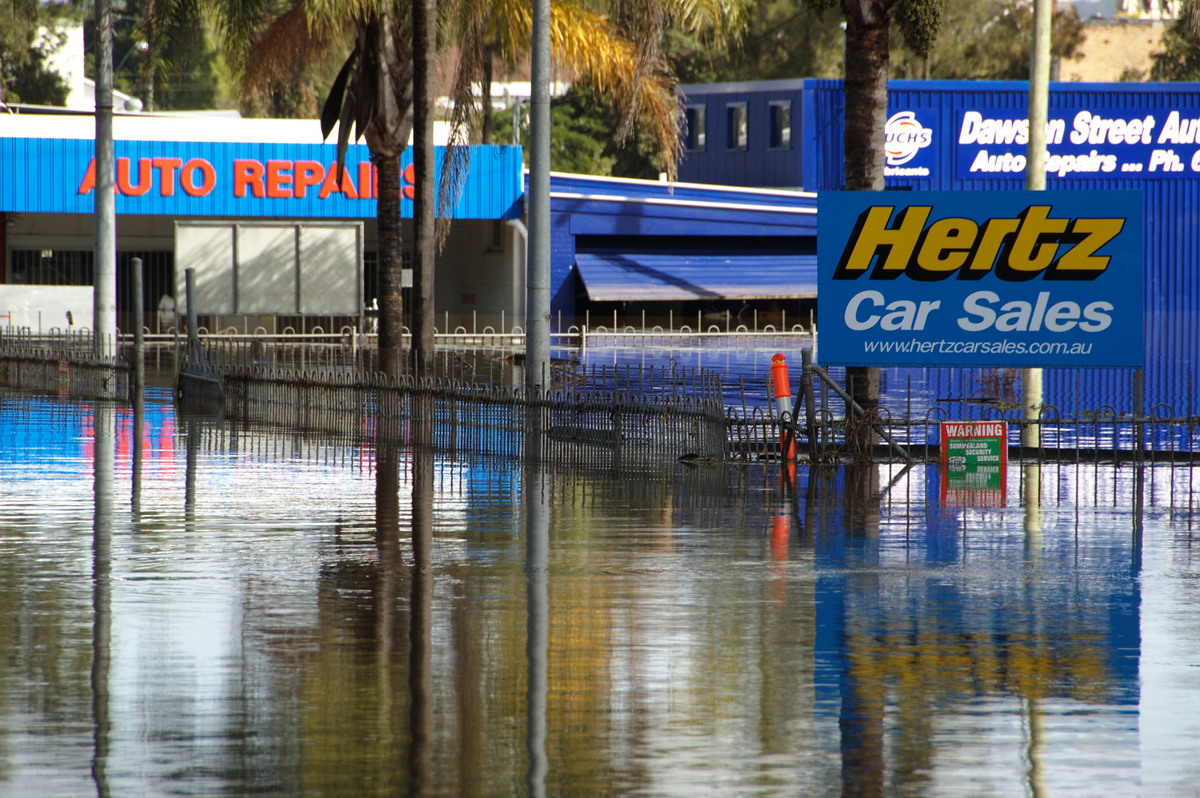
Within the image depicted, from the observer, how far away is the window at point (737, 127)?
182ft

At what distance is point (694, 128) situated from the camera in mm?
57969

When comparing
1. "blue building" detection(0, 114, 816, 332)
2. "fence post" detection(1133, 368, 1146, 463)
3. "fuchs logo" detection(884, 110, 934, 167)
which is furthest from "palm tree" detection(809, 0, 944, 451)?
"fuchs logo" detection(884, 110, 934, 167)

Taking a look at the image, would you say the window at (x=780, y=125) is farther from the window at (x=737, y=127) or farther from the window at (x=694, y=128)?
the window at (x=694, y=128)

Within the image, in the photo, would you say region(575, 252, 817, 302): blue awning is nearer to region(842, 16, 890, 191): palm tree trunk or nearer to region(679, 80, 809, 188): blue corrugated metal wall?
region(679, 80, 809, 188): blue corrugated metal wall

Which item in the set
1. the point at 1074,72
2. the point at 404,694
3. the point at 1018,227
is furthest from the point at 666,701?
the point at 1074,72

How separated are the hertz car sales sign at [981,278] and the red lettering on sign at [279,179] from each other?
3303cm

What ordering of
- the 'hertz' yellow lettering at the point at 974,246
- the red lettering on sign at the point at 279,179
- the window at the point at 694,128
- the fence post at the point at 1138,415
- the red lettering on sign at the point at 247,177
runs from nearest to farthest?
the fence post at the point at 1138,415
the 'hertz' yellow lettering at the point at 974,246
the red lettering on sign at the point at 247,177
the red lettering on sign at the point at 279,179
the window at the point at 694,128

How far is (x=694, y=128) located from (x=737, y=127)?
2.29 m

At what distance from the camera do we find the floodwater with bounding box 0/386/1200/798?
6.34 metres

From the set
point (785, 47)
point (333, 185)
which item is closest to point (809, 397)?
point (333, 185)

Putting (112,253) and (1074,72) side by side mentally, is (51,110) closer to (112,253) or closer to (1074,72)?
(112,253)

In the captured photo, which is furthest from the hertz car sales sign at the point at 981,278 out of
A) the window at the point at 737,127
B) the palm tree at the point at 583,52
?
the window at the point at 737,127

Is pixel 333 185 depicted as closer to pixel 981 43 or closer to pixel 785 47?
pixel 785 47

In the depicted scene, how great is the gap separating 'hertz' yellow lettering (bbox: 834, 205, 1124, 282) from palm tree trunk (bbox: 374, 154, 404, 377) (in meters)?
11.7
